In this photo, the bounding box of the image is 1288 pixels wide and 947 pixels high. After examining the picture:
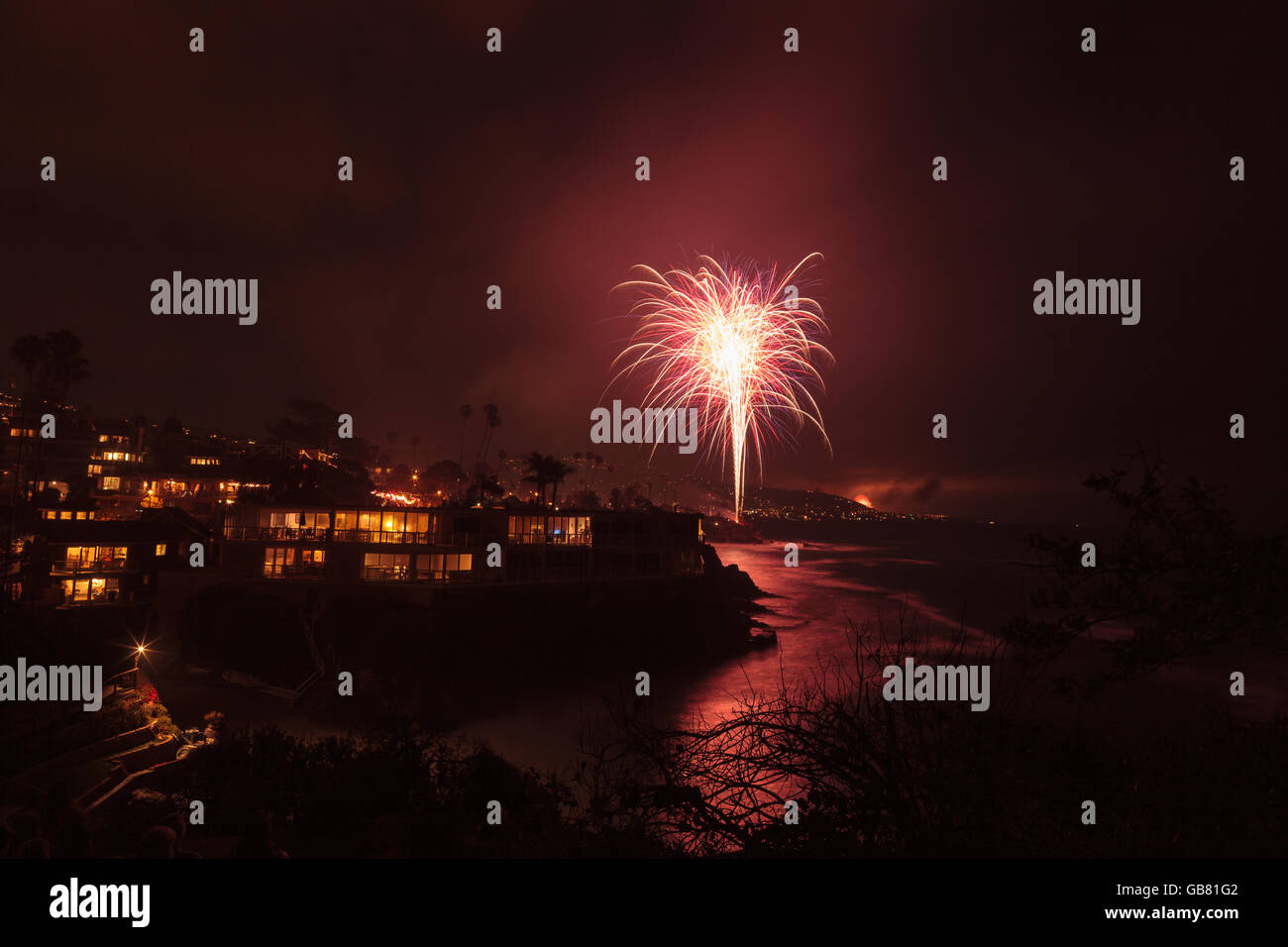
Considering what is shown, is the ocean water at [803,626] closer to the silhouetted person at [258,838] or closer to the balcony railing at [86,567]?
the silhouetted person at [258,838]

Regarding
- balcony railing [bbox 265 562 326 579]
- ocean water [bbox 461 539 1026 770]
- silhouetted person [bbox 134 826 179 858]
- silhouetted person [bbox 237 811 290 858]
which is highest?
balcony railing [bbox 265 562 326 579]

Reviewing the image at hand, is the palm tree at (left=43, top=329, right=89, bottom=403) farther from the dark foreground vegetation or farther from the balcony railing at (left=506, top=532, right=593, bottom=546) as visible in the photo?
the dark foreground vegetation

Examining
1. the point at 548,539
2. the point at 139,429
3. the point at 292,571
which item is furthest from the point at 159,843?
the point at 139,429

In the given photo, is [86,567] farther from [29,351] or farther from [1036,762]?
[1036,762]

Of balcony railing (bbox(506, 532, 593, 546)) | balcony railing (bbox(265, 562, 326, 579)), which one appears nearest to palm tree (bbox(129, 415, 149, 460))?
balcony railing (bbox(265, 562, 326, 579))

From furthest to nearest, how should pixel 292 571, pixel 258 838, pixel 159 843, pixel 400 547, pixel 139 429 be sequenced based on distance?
1. pixel 139 429
2. pixel 400 547
3. pixel 292 571
4. pixel 258 838
5. pixel 159 843

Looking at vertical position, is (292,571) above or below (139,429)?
below

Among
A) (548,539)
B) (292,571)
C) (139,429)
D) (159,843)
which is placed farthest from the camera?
(139,429)

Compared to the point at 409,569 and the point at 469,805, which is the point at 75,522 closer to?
the point at 409,569

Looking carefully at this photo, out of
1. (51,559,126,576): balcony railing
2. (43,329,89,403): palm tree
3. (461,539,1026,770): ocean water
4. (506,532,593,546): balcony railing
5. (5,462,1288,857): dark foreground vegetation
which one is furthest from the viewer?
(43,329,89,403): palm tree

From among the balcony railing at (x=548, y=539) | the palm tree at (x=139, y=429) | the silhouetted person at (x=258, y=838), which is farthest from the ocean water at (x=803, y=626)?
the palm tree at (x=139, y=429)
